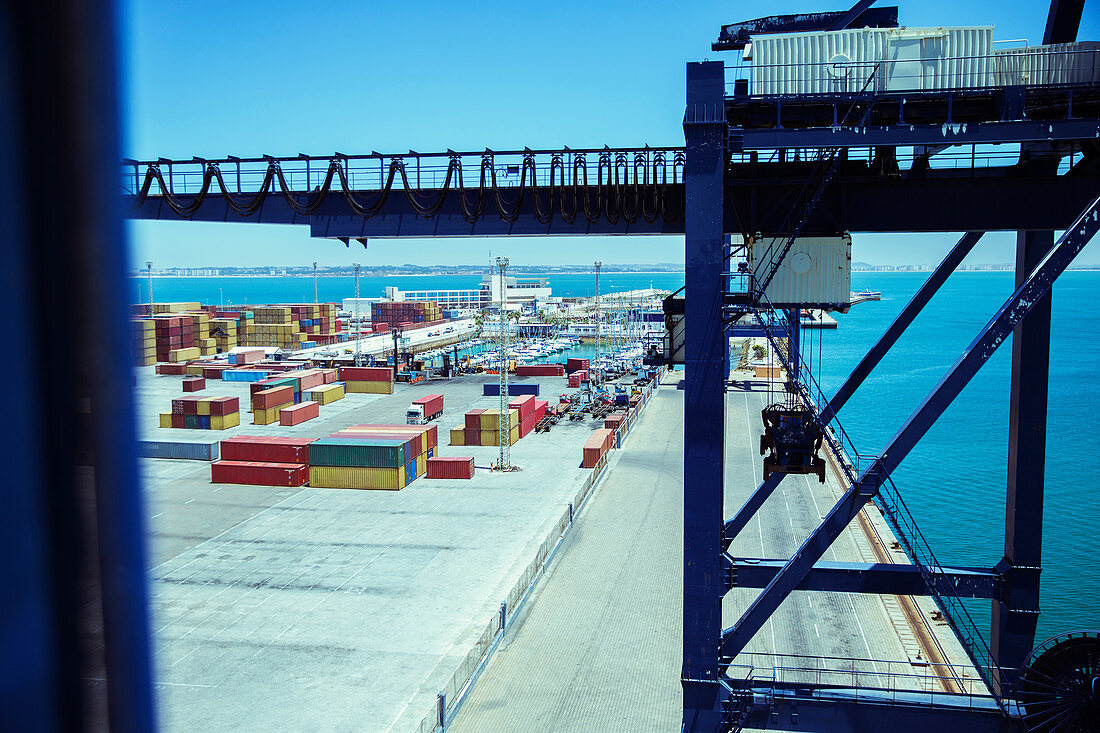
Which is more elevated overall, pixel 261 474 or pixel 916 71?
pixel 916 71

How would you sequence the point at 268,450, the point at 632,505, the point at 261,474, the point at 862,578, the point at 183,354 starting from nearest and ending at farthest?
the point at 862,578
the point at 632,505
the point at 261,474
the point at 268,450
the point at 183,354

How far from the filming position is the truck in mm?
43031

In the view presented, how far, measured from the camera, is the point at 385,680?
15656 mm

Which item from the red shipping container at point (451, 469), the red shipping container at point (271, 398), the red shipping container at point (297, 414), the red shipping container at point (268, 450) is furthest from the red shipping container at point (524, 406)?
the red shipping container at point (271, 398)

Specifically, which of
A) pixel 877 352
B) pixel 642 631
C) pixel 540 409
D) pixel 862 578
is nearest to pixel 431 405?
pixel 540 409

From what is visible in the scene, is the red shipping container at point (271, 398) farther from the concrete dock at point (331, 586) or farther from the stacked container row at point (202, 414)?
the concrete dock at point (331, 586)

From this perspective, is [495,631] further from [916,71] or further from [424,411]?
[424,411]

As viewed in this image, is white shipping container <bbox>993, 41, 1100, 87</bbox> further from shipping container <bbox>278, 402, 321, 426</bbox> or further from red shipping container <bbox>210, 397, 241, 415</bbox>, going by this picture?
red shipping container <bbox>210, 397, 241, 415</bbox>

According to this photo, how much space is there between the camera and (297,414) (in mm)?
43438

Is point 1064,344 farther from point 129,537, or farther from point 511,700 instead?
point 129,537

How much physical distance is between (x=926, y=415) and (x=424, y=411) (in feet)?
121

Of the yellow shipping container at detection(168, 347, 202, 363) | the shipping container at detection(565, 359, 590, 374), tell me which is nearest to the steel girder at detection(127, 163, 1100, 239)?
the shipping container at detection(565, 359, 590, 374)

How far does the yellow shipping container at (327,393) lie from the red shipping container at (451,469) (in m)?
19.3

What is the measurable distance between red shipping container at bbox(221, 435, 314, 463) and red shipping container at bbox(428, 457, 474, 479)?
16.4ft
